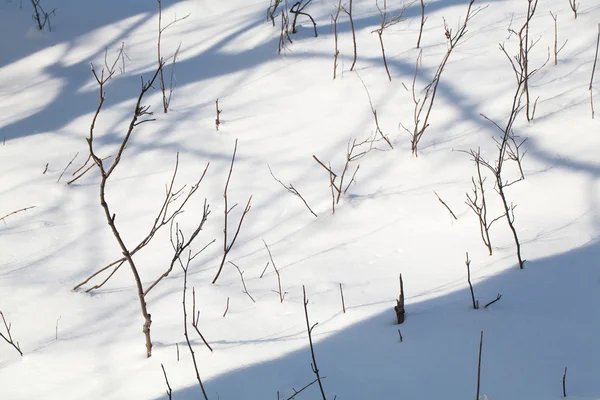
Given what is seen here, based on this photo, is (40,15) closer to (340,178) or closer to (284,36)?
(284,36)

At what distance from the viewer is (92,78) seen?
431cm

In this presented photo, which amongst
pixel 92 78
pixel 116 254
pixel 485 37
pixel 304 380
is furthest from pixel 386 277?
pixel 92 78

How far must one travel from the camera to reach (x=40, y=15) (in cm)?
493

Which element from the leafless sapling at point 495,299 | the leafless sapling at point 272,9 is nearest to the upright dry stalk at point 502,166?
the leafless sapling at point 495,299

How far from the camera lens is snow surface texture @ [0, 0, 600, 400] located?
2.03 metres

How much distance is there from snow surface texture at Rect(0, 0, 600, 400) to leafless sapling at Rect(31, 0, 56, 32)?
69 millimetres

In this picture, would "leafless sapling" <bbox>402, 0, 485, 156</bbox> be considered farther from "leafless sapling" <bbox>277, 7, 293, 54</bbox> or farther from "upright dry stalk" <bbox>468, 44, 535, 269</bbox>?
"leafless sapling" <bbox>277, 7, 293, 54</bbox>

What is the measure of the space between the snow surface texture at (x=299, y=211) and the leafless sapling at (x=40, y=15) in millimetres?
69

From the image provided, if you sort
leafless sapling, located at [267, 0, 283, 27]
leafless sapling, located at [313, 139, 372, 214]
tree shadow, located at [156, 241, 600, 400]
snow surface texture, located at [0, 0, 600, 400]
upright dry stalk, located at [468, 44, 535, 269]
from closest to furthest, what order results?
tree shadow, located at [156, 241, 600, 400], snow surface texture, located at [0, 0, 600, 400], upright dry stalk, located at [468, 44, 535, 269], leafless sapling, located at [313, 139, 372, 214], leafless sapling, located at [267, 0, 283, 27]

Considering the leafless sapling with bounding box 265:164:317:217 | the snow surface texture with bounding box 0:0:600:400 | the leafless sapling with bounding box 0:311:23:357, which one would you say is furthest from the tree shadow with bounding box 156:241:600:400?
the leafless sapling with bounding box 265:164:317:217

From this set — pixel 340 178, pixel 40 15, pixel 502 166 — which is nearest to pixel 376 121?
pixel 340 178

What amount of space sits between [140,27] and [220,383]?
11.9 ft

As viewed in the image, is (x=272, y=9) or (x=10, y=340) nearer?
(x=10, y=340)

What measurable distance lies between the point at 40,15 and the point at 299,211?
315 cm
